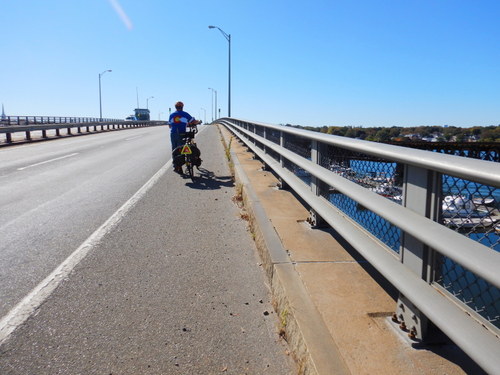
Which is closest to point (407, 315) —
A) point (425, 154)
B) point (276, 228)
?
point (425, 154)

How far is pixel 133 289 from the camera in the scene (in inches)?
149

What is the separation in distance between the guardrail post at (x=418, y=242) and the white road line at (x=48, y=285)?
110 inches

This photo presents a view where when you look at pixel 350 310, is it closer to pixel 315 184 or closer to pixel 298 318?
pixel 298 318

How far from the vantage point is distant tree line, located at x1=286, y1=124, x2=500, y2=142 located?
23.3ft

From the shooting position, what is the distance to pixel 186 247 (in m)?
5.01

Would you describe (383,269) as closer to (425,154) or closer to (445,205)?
(445,205)

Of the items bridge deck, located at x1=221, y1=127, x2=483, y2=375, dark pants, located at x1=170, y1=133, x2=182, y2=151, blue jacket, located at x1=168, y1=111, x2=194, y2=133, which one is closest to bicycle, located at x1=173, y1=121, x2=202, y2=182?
dark pants, located at x1=170, y1=133, x2=182, y2=151

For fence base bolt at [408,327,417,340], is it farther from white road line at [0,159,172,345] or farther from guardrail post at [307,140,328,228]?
white road line at [0,159,172,345]

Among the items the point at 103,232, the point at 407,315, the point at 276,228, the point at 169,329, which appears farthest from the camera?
the point at 103,232

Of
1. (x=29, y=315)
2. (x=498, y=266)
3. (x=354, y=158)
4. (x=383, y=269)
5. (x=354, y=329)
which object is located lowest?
(x=29, y=315)

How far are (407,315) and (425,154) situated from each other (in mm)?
1030

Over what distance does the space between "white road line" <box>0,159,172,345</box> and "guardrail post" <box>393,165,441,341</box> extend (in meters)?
2.79

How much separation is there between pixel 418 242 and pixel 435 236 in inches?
13.6

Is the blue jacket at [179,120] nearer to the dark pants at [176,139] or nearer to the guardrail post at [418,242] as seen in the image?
the dark pants at [176,139]
